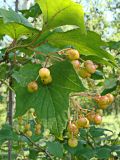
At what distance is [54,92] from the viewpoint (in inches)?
51.2

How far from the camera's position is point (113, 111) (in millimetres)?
25469

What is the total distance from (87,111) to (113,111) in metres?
24.2

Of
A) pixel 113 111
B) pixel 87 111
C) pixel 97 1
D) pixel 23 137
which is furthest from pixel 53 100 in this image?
pixel 113 111

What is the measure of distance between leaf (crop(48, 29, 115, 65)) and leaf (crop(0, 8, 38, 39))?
90mm

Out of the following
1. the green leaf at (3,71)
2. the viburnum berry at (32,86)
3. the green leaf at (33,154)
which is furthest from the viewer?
the green leaf at (33,154)

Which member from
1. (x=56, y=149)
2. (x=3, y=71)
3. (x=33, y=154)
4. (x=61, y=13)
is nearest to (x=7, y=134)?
(x=56, y=149)

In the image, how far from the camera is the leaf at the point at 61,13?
115 centimetres

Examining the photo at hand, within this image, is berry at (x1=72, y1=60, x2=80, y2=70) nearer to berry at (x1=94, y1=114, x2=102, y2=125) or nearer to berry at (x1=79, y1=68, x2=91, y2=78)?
berry at (x1=79, y1=68, x2=91, y2=78)

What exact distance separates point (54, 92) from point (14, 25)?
267 mm

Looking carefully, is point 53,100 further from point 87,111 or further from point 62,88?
point 87,111

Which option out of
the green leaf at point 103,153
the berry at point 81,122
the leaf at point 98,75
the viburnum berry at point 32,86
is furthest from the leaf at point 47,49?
the green leaf at point 103,153

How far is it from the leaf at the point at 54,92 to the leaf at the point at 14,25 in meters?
0.12

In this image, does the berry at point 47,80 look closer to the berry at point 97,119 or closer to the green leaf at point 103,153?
the berry at point 97,119

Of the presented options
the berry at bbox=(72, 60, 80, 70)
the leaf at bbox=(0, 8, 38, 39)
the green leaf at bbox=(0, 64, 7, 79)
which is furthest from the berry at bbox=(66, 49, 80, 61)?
the green leaf at bbox=(0, 64, 7, 79)
